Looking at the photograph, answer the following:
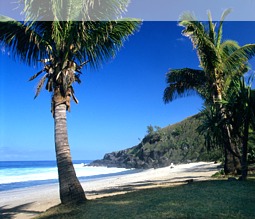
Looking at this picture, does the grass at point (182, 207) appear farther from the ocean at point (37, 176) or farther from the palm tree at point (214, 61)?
the ocean at point (37, 176)

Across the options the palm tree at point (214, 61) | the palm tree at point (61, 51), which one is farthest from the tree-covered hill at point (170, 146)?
the palm tree at point (61, 51)

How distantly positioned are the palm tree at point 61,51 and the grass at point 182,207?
1.05 meters

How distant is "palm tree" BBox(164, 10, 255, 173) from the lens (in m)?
13.5

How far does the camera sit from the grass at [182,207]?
5477 mm

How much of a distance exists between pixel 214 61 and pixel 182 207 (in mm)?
9173

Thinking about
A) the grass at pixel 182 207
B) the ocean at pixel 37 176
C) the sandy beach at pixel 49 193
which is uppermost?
the ocean at pixel 37 176

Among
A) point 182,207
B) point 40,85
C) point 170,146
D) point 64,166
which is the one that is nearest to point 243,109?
point 182,207

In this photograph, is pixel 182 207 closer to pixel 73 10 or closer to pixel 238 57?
pixel 73 10

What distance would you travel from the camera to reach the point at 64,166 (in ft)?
27.2

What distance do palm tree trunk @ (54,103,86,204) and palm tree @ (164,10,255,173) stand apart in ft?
20.4

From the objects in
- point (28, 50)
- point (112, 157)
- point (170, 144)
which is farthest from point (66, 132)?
point (112, 157)

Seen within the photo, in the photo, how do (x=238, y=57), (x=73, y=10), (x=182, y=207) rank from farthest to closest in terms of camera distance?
(x=238, y=57) < (x=73, y=10) < (x=182, y=207)

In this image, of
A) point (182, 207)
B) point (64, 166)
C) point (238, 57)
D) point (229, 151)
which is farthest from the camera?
point (238, 57)

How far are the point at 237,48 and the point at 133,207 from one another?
11622 mm
